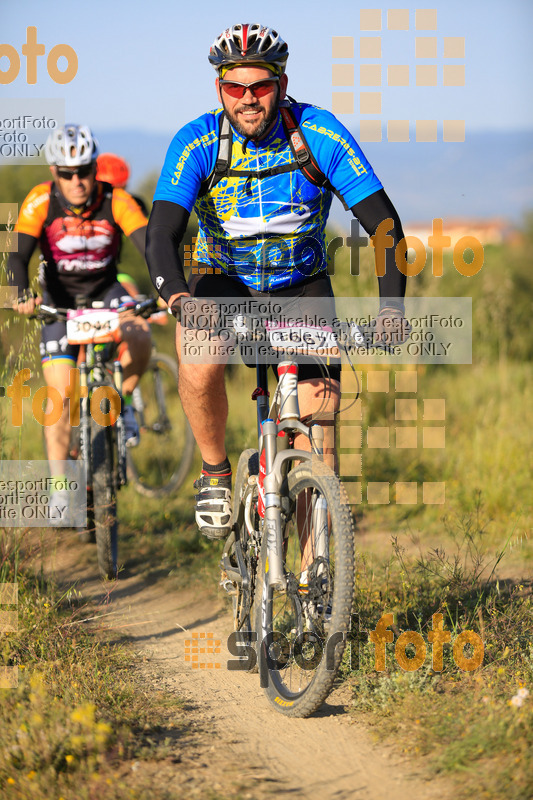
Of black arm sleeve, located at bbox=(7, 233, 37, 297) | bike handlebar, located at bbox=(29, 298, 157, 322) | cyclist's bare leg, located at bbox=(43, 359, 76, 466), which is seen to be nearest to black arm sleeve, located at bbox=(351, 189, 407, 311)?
bike handlebar, located at bbox=(29, 298, 157, 322)

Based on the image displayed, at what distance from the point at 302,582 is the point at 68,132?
354 cm

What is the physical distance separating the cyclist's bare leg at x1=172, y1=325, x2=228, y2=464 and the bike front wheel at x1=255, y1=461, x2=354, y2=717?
1.95 ft

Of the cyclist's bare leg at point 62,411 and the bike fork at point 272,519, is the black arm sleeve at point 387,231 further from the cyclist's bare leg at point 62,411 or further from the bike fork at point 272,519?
Answer: the cyclist's bare leg at point 62,411

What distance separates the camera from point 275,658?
3506mm

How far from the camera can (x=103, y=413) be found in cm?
534

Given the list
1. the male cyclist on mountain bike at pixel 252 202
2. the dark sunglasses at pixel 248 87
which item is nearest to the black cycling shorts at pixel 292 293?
the male cyclist on mountain bike at pixel 252 202

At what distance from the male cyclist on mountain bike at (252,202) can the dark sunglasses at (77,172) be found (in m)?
1.97

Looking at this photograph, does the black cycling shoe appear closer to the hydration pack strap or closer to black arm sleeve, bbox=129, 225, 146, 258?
the hydration pack strap

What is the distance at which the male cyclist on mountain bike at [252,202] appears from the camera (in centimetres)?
365

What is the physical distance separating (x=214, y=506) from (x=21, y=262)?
2380mm

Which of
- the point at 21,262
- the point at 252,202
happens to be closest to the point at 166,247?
the point at 252,202

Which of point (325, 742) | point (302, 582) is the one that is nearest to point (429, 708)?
point (325, 742)

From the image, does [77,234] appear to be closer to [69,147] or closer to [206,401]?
[69,147]

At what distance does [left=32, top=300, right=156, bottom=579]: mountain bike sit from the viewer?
17.0 feet
